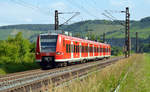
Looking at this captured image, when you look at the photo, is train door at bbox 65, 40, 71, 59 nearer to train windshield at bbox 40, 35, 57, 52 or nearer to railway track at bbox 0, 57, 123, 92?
train windshield at bbox 40, 35, 57, 52

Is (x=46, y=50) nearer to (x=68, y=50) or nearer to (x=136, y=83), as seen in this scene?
(x=68, y=50)

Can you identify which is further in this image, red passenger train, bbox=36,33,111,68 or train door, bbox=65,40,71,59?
train door, bbox=65,40,71,59

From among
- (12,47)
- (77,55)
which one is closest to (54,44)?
(77,55)

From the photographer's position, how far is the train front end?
77.6ft

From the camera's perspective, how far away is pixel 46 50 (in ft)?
78.4

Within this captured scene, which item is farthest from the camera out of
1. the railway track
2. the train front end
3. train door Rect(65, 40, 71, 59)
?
train door Rect(65, 40, 71, 59)

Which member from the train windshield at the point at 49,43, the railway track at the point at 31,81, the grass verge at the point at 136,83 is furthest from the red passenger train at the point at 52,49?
the grass verge at the point at 136,83

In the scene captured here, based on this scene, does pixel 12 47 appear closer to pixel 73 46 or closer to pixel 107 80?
pixel 73 46

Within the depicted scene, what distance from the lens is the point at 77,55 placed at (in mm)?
29906

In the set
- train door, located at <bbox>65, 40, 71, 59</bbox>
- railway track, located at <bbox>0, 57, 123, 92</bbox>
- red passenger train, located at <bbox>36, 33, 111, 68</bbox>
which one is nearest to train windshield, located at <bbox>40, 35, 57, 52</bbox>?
red passenger train, located at <bbox>36, 33, 111, 68</bbox>

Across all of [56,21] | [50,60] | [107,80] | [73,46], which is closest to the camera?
[107,80]

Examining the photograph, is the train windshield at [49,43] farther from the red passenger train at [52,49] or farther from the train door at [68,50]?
the train door at [68,50]

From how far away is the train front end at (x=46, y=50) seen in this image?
77.6 feet

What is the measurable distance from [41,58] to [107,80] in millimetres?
11493
